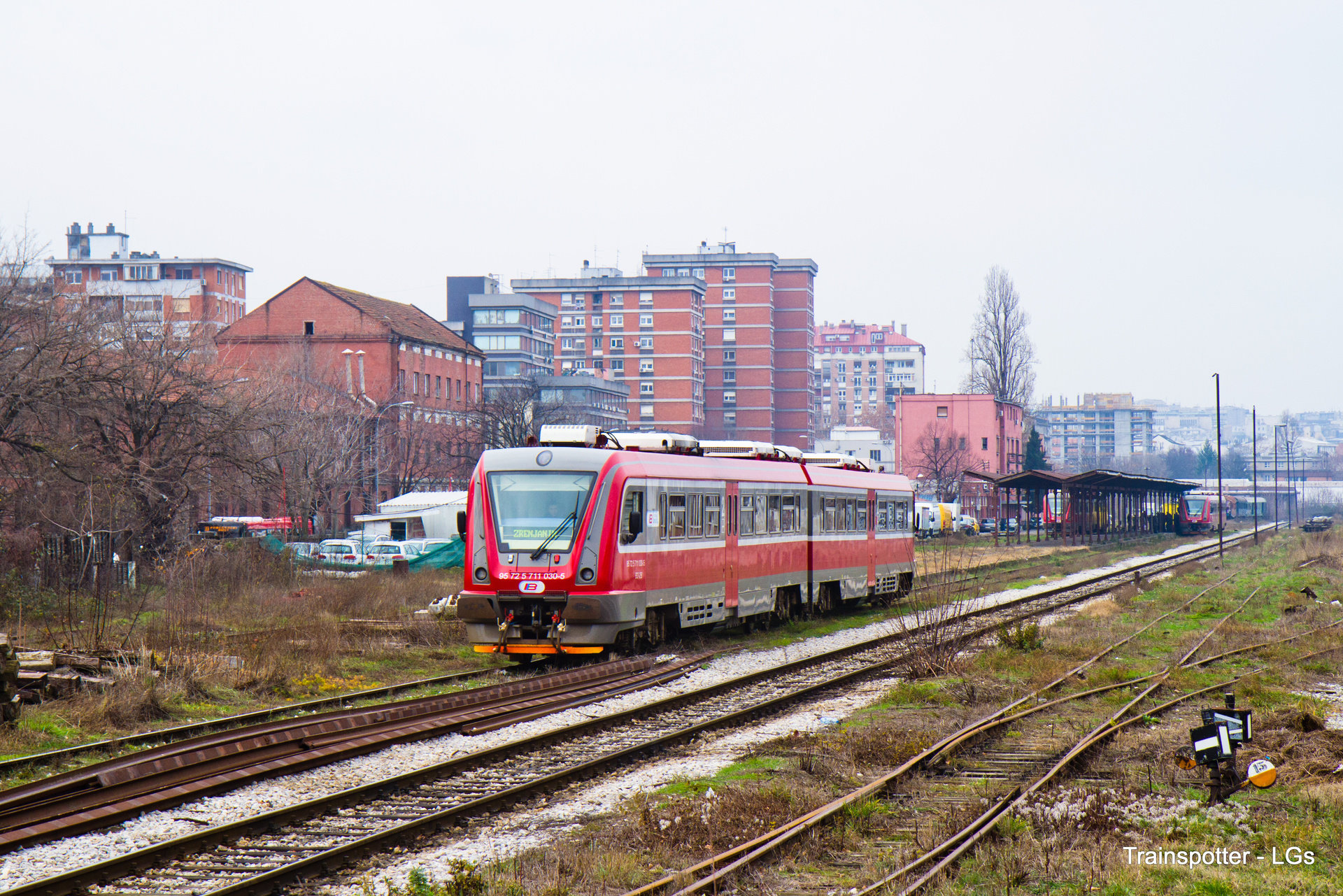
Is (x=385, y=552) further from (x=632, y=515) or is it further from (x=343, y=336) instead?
(x=343, y=336)

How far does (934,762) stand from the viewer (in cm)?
1119

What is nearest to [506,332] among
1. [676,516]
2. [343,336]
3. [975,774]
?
[343,336]

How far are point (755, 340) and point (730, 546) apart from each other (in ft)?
419

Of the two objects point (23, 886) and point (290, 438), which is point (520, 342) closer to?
point (290, 438)

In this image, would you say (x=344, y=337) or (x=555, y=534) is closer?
(x=555, y=534)

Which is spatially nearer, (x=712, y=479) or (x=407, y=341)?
(x=712, y=479)

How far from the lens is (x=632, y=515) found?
18578 mm

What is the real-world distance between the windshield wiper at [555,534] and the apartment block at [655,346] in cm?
11735

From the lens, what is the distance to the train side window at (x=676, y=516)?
19.9 metres

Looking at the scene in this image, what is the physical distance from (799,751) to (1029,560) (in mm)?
42542

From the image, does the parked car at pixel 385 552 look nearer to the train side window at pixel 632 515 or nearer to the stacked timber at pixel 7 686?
the train side window at pixel 632 515

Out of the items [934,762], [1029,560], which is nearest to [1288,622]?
[934,762]

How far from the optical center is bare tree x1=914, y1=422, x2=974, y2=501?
335 ft

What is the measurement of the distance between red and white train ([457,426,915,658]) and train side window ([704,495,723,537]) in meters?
0.03
